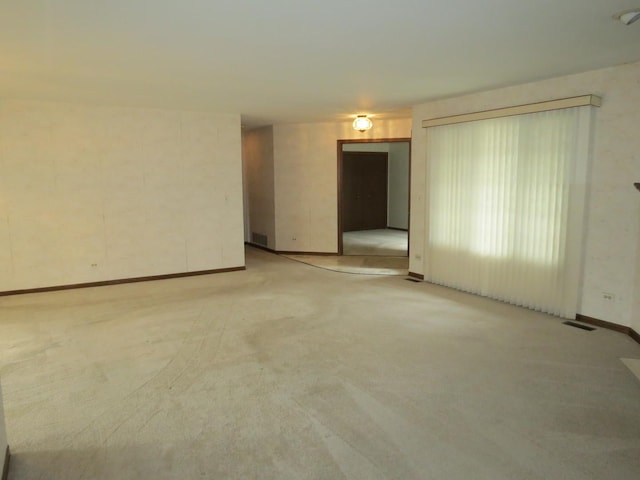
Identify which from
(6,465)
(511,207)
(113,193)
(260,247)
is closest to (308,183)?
(260,247)

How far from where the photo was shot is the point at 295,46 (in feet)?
10.6

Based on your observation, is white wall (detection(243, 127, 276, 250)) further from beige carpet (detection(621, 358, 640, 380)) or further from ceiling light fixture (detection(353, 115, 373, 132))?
beige carpet (detection(621, 358, 640, 380))

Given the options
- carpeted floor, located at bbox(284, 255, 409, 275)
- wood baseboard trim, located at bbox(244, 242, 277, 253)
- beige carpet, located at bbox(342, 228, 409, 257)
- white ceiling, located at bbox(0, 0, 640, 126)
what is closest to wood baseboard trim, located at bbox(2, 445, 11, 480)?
white ceiling, located at bbox(0, 0, 640, 126)

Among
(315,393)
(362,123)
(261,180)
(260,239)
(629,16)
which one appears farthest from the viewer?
(260,239)

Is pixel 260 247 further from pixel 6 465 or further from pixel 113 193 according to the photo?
pixel 6 465

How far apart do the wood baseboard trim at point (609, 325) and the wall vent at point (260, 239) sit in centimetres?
558

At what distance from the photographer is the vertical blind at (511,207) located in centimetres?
420

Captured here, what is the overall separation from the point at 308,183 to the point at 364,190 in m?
3.64

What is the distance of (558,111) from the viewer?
166 inches

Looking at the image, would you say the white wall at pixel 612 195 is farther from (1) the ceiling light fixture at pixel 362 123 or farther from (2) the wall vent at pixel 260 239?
(2) the wall vent at pixel 260 239

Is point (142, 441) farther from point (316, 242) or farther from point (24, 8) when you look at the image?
point (316, 242)

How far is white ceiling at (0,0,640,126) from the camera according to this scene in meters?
2.57

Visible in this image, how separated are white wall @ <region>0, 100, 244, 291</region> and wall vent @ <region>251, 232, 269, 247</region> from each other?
1.72 metres

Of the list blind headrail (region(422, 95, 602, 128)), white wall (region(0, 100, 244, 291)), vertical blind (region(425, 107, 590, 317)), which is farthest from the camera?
white wall (region(0, 100, 244, 291))
